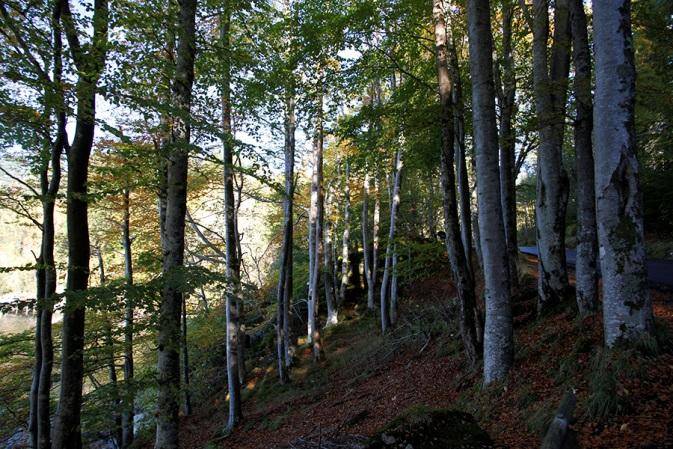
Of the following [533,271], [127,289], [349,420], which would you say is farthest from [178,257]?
[533,271]

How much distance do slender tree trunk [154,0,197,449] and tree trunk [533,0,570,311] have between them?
19.2 ft

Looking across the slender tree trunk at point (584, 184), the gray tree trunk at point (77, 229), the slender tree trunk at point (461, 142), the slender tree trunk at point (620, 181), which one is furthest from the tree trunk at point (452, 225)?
the gray tree trunk at point (77, 229)

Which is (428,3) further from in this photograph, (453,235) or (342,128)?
(453,235)

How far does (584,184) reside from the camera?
21.3ft

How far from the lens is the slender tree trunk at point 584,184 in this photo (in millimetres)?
6246

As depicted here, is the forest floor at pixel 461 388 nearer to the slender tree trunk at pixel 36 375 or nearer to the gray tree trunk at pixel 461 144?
the gray tree trunk at pixel 461 144

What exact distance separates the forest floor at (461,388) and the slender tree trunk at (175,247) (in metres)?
1.66

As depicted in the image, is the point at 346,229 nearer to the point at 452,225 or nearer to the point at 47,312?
the point at 452,225

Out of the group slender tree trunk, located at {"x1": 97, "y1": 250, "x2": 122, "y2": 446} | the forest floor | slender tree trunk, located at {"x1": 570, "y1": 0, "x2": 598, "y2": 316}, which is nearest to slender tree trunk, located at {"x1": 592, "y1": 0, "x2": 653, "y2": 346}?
the forest floor

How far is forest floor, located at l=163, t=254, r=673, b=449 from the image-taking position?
368 centimetres

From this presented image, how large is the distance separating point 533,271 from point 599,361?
8.89 meters

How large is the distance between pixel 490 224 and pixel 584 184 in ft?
7.43

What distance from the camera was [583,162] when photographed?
6.52 m

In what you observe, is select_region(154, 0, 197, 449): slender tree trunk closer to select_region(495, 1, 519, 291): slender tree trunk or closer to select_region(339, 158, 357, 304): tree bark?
select_region(495, 1, 519, 291): slender tree trunk
